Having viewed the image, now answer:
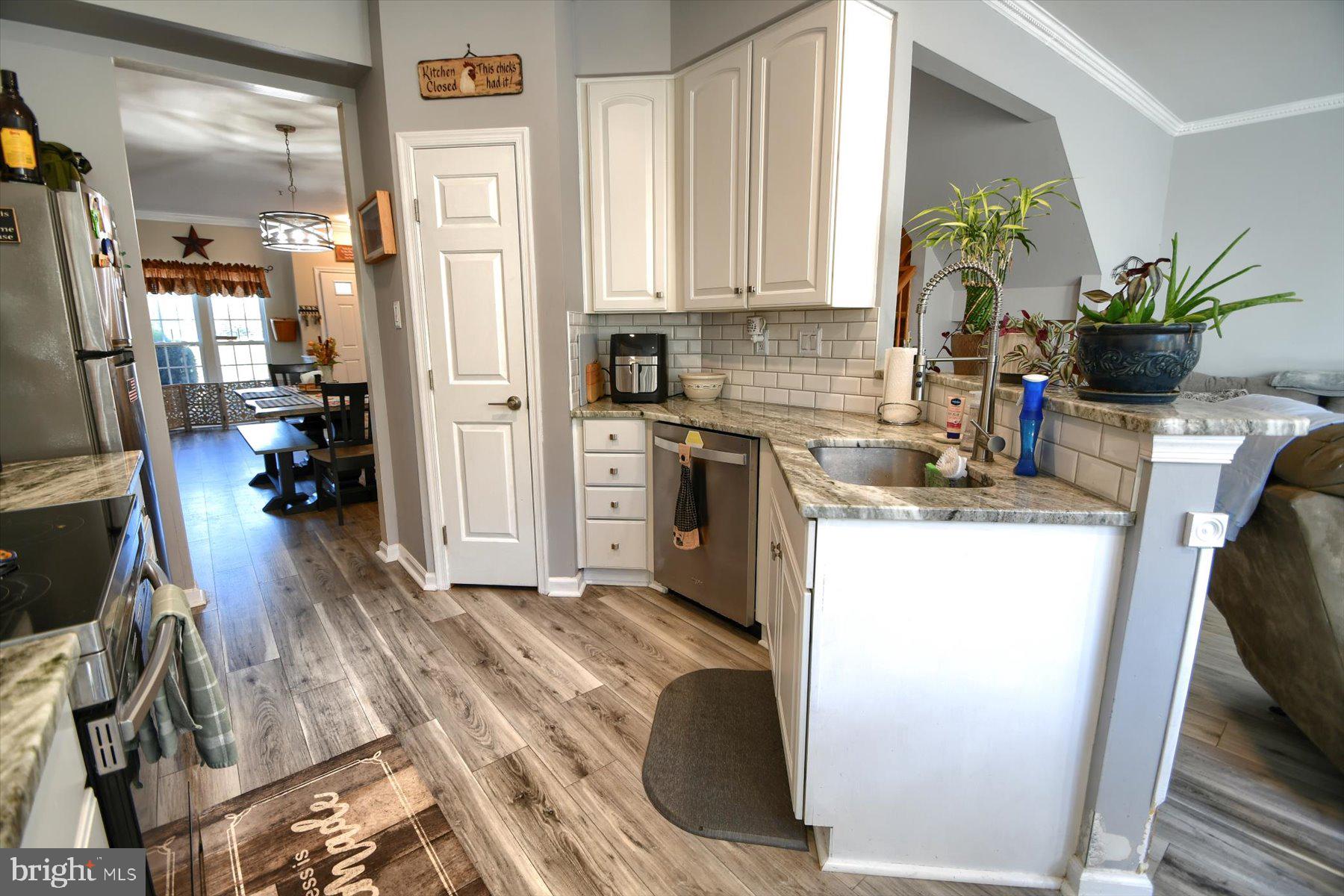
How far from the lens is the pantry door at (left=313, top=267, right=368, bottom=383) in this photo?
25.7 ft

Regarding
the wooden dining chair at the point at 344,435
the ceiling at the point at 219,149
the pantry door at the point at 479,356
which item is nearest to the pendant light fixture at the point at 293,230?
the ceiling at the point at 219,149

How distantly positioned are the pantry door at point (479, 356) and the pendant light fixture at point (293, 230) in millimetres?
2655

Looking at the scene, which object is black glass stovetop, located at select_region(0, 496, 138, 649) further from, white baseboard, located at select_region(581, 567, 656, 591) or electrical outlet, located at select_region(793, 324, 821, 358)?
electrical outlet, located at select_region(793, 324, 821, 358)

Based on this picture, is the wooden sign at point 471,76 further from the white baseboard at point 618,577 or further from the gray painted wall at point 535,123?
the white baseboard at point 618,577

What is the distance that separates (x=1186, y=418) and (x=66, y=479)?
8.55ft

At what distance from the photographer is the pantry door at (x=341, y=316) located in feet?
25.7

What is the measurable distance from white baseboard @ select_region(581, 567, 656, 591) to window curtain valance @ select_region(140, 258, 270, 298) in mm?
7189

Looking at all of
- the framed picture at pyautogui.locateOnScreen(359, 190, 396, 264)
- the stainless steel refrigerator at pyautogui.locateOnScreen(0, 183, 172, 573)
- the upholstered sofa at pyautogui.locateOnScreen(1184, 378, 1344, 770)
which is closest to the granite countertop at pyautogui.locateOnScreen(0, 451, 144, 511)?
the stainless steel refrigerator at pyautogui.locateOnScreen(0, 183, 172, 573)

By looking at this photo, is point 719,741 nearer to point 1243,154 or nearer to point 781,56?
point 781,56

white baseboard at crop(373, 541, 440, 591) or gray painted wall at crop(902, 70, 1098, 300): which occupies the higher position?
gray painted wall at crop(902, 70, 1098, 300)

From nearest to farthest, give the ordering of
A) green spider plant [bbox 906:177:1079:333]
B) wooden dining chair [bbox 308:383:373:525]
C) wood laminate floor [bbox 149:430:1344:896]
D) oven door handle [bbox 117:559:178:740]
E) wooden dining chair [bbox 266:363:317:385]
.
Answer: oven door handle [bbox 117:559:178:740] → wood laminate floor [bbox 149:430:1344:896] → green spider plant [bbox 906:177:1079:333] → wooden dining chair [bbox 308:383:373:525] → wooden dining chair [bbox 266:363:317:385]

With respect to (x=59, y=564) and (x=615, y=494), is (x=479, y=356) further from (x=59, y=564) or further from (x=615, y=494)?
(x=59, y=564)

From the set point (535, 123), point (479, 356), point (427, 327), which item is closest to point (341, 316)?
point (427, 327)

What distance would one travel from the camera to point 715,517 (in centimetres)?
245
